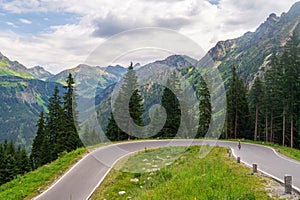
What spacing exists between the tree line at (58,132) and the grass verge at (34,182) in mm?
20956

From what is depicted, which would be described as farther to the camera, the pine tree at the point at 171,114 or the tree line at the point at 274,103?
the pine tree at the point at 171,114

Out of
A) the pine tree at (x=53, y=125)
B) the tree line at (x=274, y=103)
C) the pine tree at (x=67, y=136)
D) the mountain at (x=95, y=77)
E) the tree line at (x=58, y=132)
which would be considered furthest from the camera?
the pine tree at (x=53, y=125)

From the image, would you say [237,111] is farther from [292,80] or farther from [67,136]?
[67,136]

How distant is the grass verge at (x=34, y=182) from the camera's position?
15719 millimetres

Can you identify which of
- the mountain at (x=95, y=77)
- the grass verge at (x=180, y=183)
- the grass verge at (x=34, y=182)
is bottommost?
the grass verge at (x=34, y=182)

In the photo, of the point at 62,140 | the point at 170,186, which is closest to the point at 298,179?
the point at 170,186

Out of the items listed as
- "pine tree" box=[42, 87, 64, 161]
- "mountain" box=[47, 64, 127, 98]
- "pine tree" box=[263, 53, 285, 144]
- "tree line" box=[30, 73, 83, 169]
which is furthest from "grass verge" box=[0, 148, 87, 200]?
"pine tree" box=[263, 53, 285, 144]

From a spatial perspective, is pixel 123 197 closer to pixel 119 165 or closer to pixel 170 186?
pixel 170 186

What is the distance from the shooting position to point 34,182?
58.7 ft

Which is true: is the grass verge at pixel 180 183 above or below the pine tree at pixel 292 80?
below

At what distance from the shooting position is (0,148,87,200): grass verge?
51.6 ft

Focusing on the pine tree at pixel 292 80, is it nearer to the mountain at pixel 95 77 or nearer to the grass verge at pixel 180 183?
the grass verge at pixel 180 183

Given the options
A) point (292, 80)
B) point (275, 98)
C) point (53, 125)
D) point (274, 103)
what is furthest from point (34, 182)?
point (274, 103)

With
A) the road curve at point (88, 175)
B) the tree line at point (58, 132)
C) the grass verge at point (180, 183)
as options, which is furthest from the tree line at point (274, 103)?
the tree line at point (58, 132)
